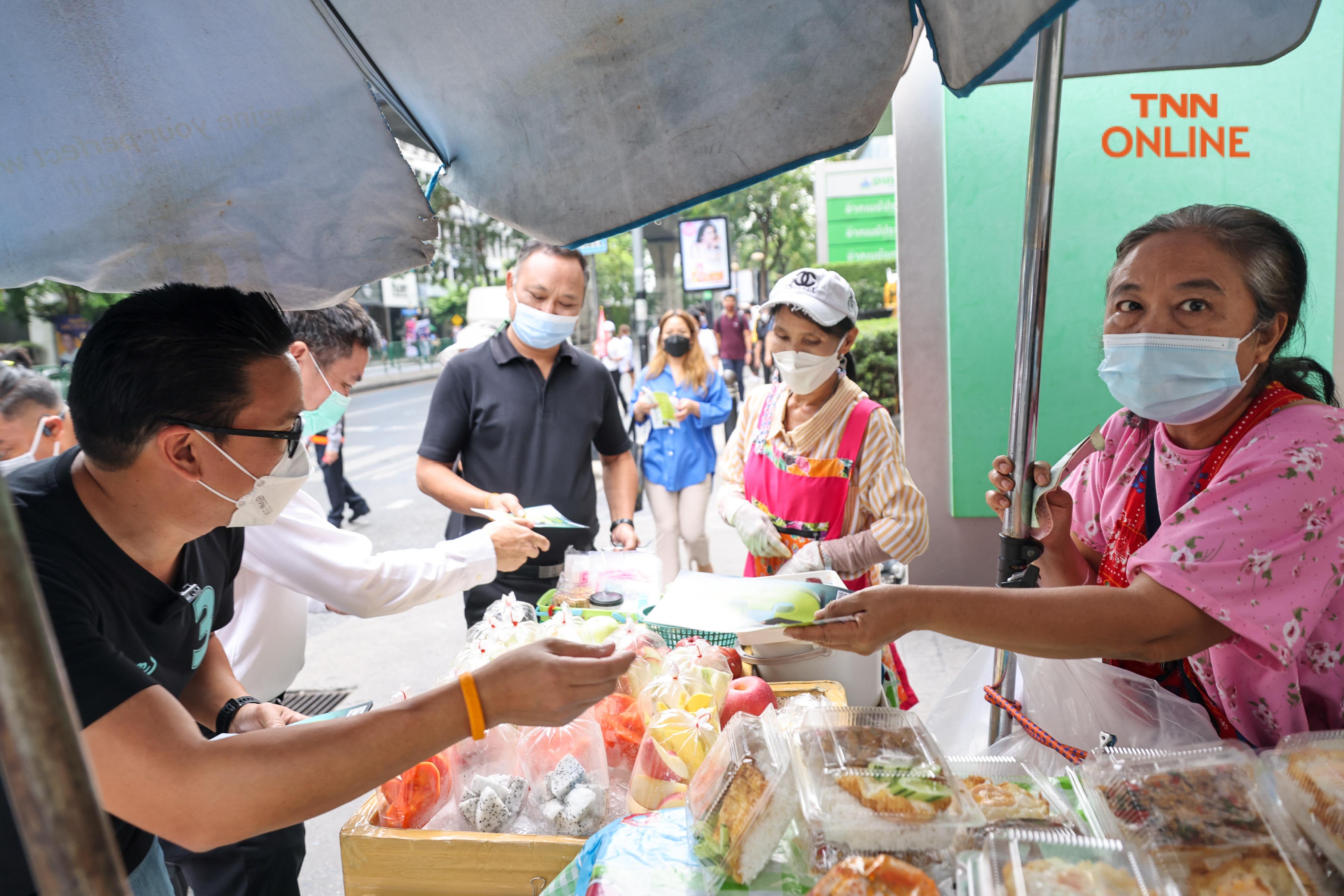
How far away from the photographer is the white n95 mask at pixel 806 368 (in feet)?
10.1

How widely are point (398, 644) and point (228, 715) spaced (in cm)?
390

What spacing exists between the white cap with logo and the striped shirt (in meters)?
0.26

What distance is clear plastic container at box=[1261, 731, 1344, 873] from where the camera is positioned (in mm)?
1117

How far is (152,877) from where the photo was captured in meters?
1.82

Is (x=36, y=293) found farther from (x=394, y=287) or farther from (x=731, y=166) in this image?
(x=731, y=166)

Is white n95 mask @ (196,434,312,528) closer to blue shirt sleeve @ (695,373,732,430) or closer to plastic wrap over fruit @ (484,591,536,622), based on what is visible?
plastic wrap over fruit @ (484,591,536,622)

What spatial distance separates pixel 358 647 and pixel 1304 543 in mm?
5491

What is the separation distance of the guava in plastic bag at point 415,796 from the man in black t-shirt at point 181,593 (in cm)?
30

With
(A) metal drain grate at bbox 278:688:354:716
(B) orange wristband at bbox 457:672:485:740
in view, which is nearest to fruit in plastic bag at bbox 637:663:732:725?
(B) orange wristband at bbox 457:672:485:740

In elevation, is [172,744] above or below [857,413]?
below

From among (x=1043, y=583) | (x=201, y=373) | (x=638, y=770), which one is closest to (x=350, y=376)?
(x=201, y=373)

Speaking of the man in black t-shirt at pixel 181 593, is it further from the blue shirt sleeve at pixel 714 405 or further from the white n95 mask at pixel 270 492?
the blue shirt sleeve at pixel 714 405

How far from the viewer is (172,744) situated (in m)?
1.23

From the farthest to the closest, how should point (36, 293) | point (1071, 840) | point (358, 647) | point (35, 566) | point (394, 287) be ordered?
point (394, 287), point (36, 293), point (358, 647), point (35, 566), point (1071, 840)
